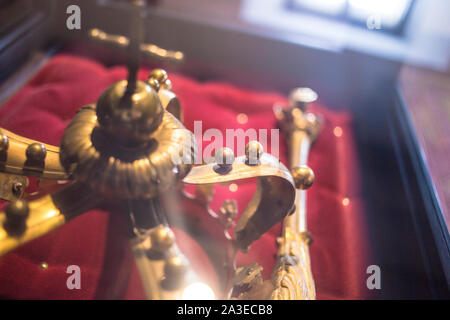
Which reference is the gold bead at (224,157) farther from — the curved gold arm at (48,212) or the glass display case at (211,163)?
the curved gold arm at (48,212)

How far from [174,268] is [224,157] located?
173 millimetres

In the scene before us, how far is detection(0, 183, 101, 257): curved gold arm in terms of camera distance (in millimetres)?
434

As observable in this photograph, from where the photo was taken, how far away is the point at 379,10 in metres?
1.51

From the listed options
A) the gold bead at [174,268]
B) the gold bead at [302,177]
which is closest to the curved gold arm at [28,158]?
the gold bead at [174,268]

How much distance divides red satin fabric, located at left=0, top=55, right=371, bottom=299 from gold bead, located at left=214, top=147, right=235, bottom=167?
14 centimetres

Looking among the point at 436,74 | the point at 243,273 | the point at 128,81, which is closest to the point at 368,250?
the point at 243,273

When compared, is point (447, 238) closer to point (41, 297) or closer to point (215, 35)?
point (41, 297)

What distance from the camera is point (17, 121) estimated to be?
0.68m

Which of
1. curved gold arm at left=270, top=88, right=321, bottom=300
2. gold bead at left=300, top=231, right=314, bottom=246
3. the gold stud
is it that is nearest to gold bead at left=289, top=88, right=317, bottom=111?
curved gold arm at left=270, top=88, right=321, bottom=300

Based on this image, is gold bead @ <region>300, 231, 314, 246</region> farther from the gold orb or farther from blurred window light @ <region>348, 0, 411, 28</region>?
blurred window light @ <region>348, 0, 411, 28</region>

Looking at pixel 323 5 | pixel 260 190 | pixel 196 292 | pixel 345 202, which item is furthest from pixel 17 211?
pixel 323 5

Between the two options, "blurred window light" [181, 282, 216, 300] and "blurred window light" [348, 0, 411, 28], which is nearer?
"blurred window light" [181, 282, 216, 300]

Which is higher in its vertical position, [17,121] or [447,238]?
[17,121]

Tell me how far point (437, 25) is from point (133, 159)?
142 cm
